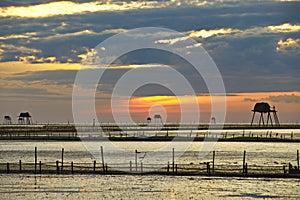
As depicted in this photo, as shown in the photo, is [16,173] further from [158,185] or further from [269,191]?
[269,191]

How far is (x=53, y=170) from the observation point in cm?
5694

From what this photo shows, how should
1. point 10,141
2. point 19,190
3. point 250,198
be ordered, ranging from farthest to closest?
point 10,141 < point 19,190 < point 250,198

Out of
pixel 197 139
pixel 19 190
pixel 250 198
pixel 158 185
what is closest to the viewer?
→ pixel 250 198

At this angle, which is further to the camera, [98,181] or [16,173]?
[16,173]

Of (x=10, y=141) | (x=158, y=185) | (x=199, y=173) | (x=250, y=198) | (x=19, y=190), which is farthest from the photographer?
(x=10, y=141)

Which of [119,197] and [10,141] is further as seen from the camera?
[10,141]

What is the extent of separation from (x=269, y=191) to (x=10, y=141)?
128 metres

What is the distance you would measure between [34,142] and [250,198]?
120 m

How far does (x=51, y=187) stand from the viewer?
155ft

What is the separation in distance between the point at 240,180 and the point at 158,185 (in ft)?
25.1

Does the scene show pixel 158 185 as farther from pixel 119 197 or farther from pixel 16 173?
pixel 16 173

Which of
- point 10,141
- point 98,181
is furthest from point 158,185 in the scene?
point 10,141

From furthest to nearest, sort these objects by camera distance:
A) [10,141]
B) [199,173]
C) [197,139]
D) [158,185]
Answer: [10,141] < [197,139] < [199,173] < [158,185]

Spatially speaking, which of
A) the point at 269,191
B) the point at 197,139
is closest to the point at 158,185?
the point at 269,191
